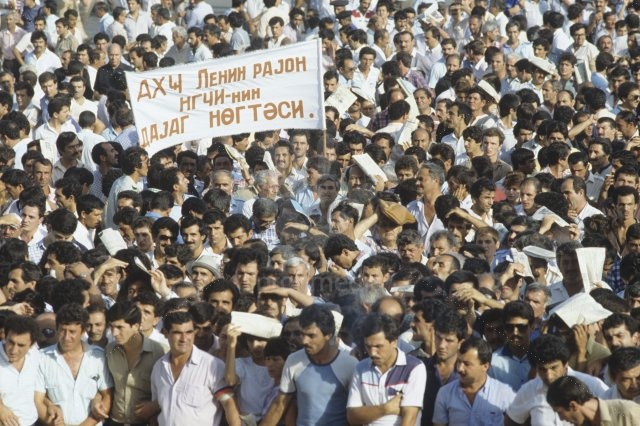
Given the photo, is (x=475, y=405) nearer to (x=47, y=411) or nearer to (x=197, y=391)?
(x=197, y=391)

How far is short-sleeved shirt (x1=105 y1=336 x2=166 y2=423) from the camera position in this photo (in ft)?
34.9

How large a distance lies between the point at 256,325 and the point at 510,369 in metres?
1.51

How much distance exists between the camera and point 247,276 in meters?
11.9

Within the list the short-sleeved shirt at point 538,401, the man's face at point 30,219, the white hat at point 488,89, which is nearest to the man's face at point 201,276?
the man's face at point 30,219

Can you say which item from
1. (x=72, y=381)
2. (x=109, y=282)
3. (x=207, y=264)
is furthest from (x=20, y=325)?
(x=207, y=264)

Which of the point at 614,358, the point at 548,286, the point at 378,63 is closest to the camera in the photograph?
the point at 614,358

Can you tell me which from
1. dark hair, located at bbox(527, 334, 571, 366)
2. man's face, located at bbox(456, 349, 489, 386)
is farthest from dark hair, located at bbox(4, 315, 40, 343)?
dark hair, located at bbox(527, 334, 571, 366)

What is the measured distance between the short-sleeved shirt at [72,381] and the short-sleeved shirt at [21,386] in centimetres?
7

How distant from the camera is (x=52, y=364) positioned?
10.6m

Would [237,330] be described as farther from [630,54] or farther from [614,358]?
[630,54]

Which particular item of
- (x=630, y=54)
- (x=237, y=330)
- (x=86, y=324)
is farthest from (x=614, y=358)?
(x=630, y=54)

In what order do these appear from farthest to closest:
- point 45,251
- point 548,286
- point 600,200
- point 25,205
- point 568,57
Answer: point 568,57, point 600,200, point 25,205, point 45,251, point 548,286

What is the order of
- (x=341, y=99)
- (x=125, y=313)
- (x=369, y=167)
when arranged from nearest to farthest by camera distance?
(x=125, y=313) → (x=369, y=167) → (x=341, y=99)

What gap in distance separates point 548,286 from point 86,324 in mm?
3291
